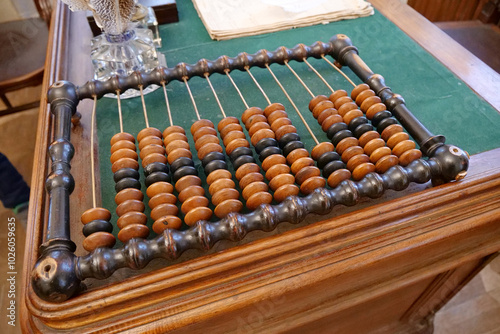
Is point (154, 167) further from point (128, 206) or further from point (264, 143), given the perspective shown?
point (264, 143)

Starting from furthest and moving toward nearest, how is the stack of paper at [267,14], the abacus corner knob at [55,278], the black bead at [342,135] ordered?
the stack of paper at [267,14], the black bead at [342,135], the abacus corner knob at [55,278]

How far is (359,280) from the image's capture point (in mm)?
873

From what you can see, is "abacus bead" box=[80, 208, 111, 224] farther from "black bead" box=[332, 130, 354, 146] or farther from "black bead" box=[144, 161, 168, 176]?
"black bead" box=[332, 130, 354, 146]

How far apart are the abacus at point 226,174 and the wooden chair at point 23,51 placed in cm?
85

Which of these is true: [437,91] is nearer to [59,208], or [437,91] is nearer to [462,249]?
[462,249]

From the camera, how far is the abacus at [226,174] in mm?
697

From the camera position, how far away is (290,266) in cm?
72

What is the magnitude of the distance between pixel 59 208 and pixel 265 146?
1.55ft

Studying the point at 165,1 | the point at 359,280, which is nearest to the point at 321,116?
the point at 359,280

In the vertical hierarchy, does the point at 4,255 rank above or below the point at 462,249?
below

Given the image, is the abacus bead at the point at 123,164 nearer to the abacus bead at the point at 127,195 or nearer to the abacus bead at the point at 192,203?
the abacus bead at the point at 127,195

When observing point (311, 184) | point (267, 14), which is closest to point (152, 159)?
point (311, 184)

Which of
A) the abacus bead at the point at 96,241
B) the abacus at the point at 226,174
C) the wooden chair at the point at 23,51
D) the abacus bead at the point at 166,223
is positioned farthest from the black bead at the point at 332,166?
the wooden chair at the point at 23,51

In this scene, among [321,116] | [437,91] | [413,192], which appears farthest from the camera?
[437,91]
